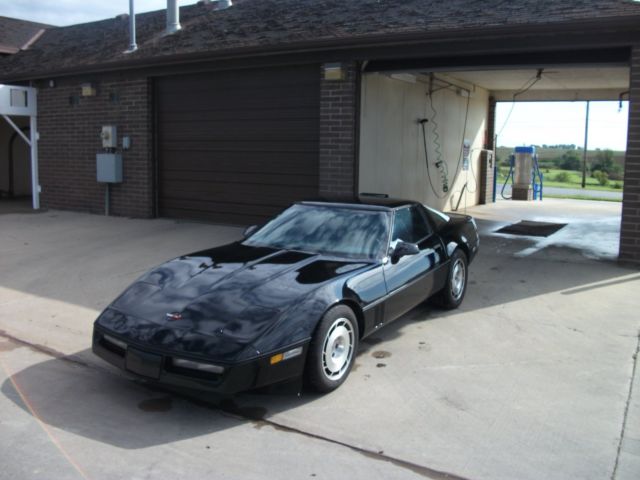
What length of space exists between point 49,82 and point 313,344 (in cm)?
1258

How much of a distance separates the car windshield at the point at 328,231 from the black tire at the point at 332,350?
83cm

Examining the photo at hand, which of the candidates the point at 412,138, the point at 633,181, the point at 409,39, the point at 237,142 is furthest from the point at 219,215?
the point at 633,181

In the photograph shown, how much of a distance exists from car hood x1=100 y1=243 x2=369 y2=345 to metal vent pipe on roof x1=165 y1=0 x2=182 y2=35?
9538 millimetres

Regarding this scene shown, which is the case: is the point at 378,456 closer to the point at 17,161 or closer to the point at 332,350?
the point at 332,350

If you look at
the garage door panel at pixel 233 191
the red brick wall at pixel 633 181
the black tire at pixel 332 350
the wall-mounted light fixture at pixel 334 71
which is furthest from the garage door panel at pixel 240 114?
the black tire at pixel 332 350

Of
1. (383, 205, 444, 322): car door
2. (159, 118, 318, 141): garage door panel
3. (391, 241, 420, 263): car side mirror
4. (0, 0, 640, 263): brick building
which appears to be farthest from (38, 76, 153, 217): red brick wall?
(391, 241, 420, 263): car side mirror

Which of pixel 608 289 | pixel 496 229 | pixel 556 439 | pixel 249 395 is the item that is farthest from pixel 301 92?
pixel 556 439

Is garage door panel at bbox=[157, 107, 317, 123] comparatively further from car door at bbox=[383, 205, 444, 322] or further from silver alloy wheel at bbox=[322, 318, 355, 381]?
silver alloy wheel at bbox=[322, 318, 355, 381]

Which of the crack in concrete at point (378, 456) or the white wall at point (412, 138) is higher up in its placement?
the white wall at point (412, 138)

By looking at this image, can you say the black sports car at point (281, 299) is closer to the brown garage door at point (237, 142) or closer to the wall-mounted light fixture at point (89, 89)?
the brown garage door at point (237, 142)

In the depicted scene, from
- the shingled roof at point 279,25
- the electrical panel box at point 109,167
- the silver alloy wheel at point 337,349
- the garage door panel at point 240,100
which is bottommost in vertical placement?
the silver alloy wheel at point 337,349

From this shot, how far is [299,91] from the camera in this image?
10.9 meters

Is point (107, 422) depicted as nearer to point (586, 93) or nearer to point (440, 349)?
point (440, 349)

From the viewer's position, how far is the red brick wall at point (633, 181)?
8.12 m
